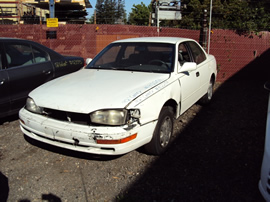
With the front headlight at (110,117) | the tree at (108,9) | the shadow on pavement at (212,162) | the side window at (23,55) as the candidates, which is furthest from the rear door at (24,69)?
the tree at (108,9)

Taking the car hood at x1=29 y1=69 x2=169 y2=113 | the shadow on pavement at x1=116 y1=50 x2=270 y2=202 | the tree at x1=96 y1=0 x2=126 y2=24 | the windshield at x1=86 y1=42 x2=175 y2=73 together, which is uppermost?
the tree at x1=96 y1=0 x2=126 y2=24

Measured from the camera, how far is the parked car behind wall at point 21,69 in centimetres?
438

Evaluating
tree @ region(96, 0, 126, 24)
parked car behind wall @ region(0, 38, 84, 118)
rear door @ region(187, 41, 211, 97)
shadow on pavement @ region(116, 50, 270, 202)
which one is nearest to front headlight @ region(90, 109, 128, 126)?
shadow on pavement @ region(116, 50, 270, 202)

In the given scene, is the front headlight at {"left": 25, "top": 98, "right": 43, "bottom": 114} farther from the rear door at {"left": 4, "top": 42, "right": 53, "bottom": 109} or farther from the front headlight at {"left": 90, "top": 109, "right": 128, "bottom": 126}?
the rear door at {"left": 4, "top": 42, "right": 53, "bottom": 109}

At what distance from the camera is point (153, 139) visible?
3303mm

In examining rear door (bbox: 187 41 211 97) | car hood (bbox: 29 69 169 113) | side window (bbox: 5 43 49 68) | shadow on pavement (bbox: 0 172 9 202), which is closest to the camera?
shadow on pavement (bbox: 0 172 9 202)

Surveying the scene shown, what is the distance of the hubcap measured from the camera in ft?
11.6

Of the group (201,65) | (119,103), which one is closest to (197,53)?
(201,65)

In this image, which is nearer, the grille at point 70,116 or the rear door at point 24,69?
the grille at point 70,116

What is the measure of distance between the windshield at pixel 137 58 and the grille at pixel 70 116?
139 centimetres

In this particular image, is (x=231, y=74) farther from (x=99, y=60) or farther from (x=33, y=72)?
(x=33, y=72)

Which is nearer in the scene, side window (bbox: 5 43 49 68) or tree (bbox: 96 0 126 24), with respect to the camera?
side window (bbox: 5 43 49 68)

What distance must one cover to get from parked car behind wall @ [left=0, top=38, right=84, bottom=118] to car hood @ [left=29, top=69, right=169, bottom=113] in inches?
42.5

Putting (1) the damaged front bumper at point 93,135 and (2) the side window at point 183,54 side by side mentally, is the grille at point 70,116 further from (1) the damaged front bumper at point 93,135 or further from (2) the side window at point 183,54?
(2) the side window at point 183,54
